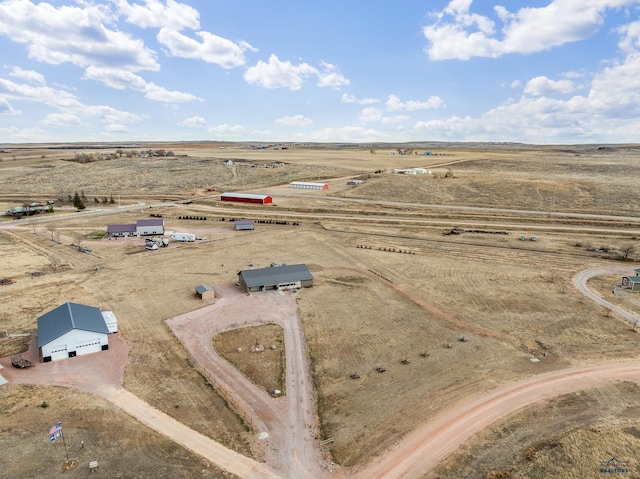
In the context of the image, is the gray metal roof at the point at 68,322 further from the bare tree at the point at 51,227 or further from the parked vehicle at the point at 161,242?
the bare tree at the point at 51,227

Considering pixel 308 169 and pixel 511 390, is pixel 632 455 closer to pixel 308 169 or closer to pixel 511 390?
pixel 511 390

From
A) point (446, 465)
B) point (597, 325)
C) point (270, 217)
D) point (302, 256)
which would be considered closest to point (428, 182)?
point (270, 217)

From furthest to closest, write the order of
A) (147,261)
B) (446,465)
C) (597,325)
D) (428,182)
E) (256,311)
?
(428,182) → (147,261) → (256,311) → (597,325) → (446,465)

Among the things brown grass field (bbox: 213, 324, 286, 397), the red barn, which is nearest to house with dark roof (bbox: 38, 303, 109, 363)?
brown grass field (bbox: 213, 324, 286, 397)

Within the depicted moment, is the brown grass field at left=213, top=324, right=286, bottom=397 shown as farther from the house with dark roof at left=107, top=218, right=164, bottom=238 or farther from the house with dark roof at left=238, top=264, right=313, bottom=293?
the house with dark roof at left=107, top=218, right=164, bottom=238

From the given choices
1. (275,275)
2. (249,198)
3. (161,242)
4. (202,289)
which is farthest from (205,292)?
(249,198)

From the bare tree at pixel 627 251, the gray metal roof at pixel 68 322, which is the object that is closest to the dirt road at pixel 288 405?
the gray metal roof at pixel 68 322

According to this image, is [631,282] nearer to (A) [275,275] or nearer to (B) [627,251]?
(B) [627,251]
